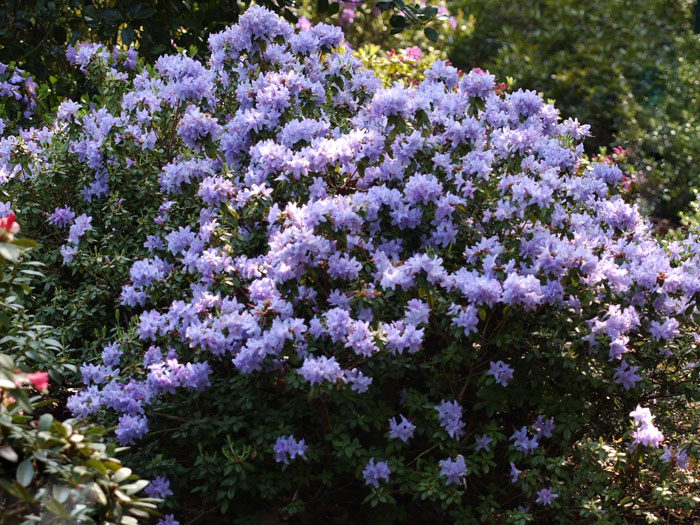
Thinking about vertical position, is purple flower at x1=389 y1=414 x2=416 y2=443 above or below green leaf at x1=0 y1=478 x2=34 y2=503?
above

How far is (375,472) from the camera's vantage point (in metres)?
2.71

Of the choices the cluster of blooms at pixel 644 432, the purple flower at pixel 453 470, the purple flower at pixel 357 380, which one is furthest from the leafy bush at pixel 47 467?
the cluster of blooms at pixel 644 432

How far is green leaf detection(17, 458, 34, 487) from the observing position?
1959 mm

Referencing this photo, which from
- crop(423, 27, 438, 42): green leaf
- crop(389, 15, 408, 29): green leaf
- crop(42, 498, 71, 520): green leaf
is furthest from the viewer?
crop(389, 15, 408, 29): green leaf

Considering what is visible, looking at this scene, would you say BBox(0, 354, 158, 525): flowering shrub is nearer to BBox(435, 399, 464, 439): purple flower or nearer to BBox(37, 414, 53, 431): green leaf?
BBox(37, 414, 53, 431): green leaf

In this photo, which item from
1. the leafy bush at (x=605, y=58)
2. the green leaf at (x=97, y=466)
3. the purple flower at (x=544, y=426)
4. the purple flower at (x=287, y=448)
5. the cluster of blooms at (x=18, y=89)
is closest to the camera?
the green leaf at (x=97, y=466)

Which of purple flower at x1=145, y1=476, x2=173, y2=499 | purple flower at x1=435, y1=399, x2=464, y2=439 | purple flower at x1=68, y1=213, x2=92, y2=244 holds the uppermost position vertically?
purple flower at x1=68, y1=213, x2=92, y2=244

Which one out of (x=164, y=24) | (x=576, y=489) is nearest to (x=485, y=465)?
(x=576, y=489)

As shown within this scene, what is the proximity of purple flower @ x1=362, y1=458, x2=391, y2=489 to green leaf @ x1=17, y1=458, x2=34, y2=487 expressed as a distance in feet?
3.52

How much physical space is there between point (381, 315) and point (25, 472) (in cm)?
122

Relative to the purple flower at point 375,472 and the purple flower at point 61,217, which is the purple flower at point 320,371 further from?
the purple flower at point 61,217

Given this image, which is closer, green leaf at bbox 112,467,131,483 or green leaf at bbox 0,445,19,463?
green leaf at bbox 0,445,19,463

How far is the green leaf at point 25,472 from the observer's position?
1.96m

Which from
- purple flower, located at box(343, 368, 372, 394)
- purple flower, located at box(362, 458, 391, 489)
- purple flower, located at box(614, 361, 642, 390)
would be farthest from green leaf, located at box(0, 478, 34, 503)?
purple flower, located at box(614, 361, 642, 390)
